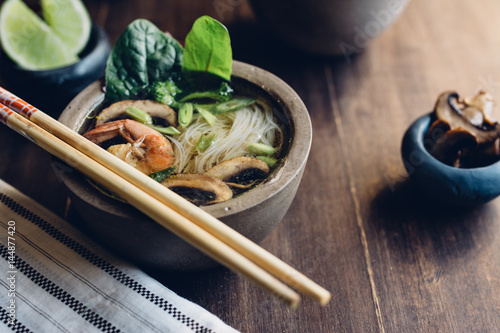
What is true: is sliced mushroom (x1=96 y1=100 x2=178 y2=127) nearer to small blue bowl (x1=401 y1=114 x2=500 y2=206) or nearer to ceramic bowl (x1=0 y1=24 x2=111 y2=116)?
ceramic bowl (x1=0 y1=24 x2=111 y2=116)

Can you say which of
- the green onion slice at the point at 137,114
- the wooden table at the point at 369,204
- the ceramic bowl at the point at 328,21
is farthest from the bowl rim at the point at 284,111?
the ceramic bowl at the point at 328,21

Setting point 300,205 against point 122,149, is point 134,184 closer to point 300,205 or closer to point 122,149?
point 122,149

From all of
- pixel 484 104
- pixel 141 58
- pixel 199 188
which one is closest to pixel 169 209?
pixel 199 188

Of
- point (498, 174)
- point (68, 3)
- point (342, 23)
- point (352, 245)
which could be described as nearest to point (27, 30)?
point (68, 3)

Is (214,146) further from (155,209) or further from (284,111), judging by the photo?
(155,209)

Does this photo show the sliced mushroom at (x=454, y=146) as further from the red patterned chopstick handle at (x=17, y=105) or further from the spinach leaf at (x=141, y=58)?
the red patterned chopstick handle at (x=17, y=105)

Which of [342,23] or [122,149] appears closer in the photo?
[122,149]

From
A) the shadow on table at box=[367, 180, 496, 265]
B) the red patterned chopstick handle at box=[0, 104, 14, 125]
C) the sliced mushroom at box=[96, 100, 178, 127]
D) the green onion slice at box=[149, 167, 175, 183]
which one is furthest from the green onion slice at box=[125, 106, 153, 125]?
the shadow on table at box=[367, 180, 496, 265]
